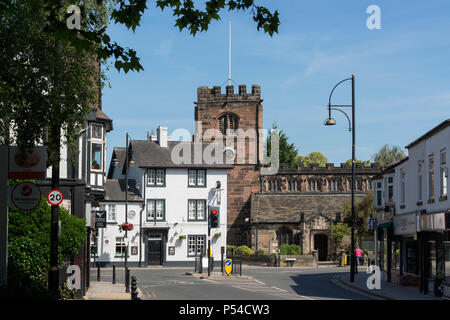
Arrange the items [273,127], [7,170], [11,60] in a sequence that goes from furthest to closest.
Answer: [273,127], [7,170], [11,60]

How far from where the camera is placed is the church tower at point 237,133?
236ft

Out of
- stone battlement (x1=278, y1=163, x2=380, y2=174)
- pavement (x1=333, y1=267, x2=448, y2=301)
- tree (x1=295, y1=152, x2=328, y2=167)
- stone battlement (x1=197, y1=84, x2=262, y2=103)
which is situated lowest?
pavement (x1=333, y1=267, x2=448, y2=301)

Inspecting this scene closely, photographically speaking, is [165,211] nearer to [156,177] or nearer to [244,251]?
[156,177]

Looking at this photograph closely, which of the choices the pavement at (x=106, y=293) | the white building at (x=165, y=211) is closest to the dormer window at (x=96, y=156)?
the pavement at (x=106, y=293)

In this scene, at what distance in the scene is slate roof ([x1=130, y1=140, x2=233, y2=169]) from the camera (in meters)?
59.2

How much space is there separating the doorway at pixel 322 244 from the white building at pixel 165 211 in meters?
11.9

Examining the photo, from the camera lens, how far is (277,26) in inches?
386

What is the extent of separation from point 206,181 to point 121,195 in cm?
747

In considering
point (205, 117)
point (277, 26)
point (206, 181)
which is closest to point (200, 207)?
point (206, 181)

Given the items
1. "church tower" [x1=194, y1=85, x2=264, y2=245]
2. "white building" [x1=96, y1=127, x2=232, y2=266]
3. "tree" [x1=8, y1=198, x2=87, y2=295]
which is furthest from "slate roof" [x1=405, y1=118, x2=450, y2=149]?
"church tower" [x1=194, y1=85, x2=264, y2=245]

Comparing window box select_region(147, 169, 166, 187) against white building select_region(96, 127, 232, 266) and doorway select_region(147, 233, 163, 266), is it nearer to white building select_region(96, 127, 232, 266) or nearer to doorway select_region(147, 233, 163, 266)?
white building select_region(96, 127, 232, 266)

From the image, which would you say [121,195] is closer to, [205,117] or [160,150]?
[160,150]

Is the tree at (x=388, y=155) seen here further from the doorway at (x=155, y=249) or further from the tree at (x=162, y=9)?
the tree at (x=162, y=9)

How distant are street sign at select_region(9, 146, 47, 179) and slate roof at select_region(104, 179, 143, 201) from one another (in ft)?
142
